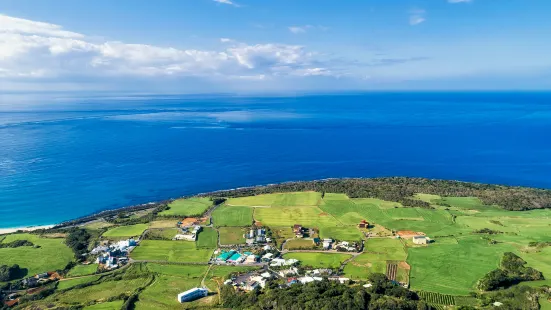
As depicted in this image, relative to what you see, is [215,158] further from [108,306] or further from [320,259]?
[108,306]

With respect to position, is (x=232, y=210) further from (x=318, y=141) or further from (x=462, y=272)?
(x=318, y=141)

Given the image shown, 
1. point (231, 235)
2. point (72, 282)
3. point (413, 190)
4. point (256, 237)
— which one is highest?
point (413, 190)

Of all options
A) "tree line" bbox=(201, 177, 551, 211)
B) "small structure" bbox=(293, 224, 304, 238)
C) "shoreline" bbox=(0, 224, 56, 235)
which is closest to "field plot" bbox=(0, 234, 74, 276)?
"shoreline" bbox=(0, 224, 56, 235)

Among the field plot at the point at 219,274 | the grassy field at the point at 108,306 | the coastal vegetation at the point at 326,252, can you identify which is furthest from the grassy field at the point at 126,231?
the grassy field at the point at 108,306

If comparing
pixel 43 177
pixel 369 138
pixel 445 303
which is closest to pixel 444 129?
pixel 369 138

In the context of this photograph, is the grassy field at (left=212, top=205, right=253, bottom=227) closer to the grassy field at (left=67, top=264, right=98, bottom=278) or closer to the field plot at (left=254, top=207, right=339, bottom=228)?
→ the field plot at (left=254, top=207, right=339, bottom=228)

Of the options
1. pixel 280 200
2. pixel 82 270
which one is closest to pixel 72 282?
pixel 82 270
